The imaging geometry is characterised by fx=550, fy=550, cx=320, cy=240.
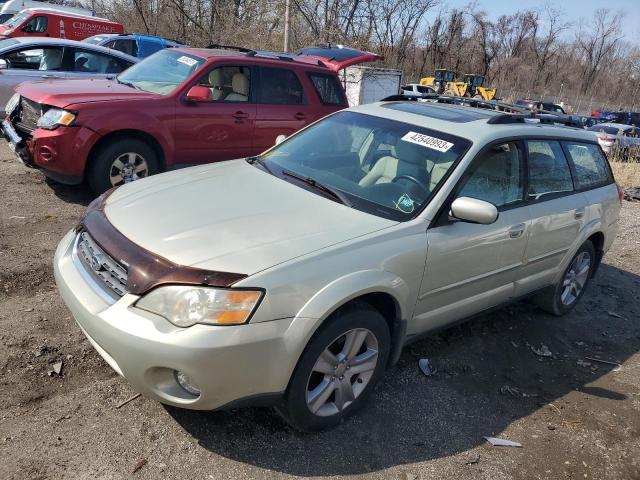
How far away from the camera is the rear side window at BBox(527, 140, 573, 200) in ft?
13.0

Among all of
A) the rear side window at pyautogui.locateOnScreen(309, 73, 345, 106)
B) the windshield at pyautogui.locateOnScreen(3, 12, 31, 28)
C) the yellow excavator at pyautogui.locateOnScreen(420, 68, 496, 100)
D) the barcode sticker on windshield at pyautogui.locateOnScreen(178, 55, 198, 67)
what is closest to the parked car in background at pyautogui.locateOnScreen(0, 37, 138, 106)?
the barcode sticker on windshield at pyautogui.locateOnScreen(178, 55, 198, 67)

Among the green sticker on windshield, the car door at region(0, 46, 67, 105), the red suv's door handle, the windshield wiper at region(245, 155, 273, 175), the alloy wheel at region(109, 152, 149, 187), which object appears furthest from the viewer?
the car door at region(0, 46, 67, 105)

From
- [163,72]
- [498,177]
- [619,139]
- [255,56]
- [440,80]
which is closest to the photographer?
[498,177]

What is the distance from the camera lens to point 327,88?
25.2 ft

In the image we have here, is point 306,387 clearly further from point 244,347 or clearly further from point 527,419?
point 527,419

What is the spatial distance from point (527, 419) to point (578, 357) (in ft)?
3.99

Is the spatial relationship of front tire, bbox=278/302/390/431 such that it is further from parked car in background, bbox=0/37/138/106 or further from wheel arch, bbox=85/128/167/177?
parked car in background, bbox=0/37/138/106

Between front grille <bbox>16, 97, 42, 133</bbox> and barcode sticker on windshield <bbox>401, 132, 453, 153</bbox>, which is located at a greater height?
barcode sticker on windshield <bbox>401, 132, 453, 153</bbox>

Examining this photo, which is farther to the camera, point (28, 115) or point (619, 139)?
point (619, 139)

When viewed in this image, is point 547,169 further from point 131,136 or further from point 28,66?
point 28,66

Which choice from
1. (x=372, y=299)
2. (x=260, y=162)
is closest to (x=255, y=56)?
(x=260, y=162)

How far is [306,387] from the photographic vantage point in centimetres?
270

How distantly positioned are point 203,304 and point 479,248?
6.07 ft

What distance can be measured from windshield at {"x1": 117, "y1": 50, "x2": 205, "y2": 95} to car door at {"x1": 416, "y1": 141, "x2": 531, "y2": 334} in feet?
13.5
